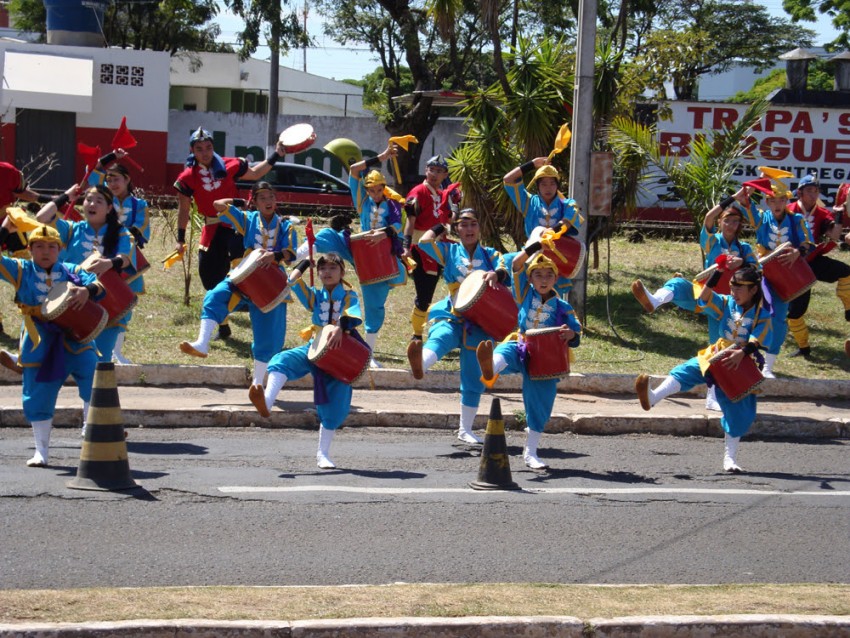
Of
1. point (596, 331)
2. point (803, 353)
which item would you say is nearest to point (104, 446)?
point (596, 331)

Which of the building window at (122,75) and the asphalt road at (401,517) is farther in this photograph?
the building window at (122,75)

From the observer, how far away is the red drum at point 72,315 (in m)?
8.20

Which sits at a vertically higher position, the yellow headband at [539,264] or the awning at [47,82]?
the awning at [47,82]

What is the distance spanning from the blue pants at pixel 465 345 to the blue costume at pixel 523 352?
1.30 ft

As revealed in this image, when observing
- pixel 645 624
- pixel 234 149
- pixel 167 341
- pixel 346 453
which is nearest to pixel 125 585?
pixel 645 624

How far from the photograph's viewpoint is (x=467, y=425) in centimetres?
981

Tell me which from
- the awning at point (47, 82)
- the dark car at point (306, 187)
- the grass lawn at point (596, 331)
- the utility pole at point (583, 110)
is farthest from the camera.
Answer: the awning at point (47, 82)

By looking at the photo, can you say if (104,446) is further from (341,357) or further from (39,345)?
(341,357)

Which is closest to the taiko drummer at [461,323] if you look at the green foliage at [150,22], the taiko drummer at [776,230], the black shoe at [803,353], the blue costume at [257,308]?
the blue costume at [257,308]

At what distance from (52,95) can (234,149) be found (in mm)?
6131

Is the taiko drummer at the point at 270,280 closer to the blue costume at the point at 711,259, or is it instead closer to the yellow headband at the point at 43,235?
the yellow headband at the point at 43,235

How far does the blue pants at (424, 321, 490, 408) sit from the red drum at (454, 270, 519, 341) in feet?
0.44

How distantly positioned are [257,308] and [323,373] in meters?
1.90

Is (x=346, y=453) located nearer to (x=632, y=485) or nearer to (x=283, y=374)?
(x=283, y=374)
